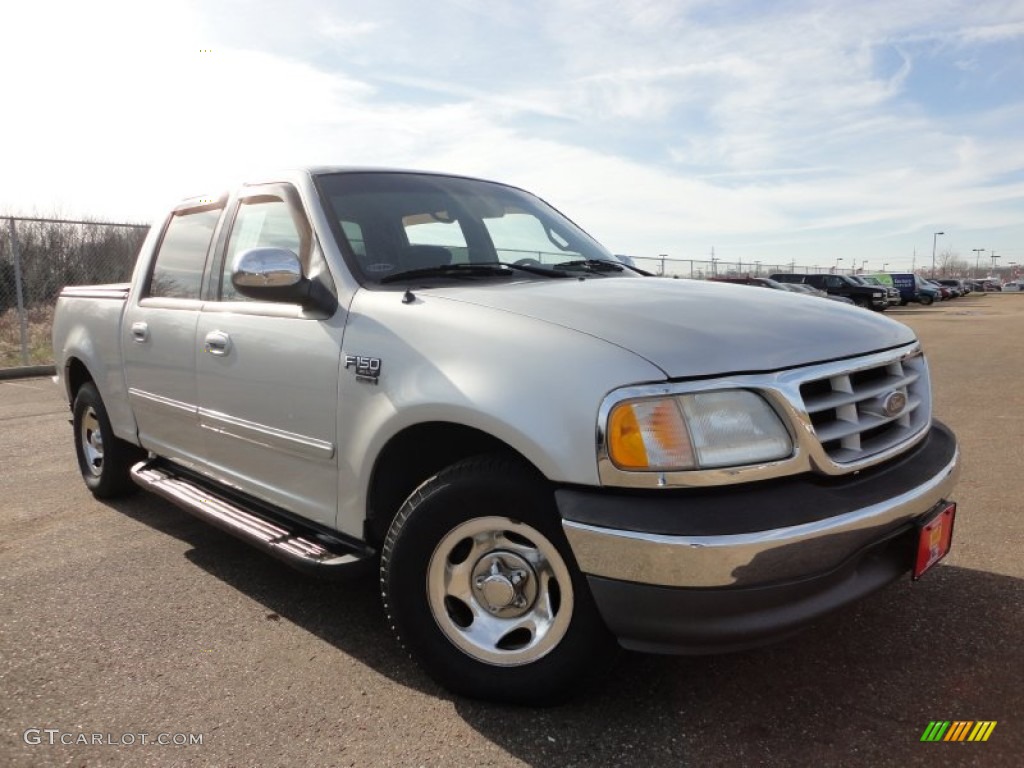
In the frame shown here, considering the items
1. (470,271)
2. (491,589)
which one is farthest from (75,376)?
(491,589)

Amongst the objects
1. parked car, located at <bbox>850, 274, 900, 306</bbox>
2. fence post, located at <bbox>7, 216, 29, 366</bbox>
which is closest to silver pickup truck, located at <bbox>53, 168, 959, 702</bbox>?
fence post, located at <bbox>7, 216, 29, 366</bbox>

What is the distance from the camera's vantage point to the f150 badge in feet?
8.20

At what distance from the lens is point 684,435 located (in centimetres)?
197

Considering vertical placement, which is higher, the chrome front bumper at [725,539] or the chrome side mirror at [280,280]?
the chrome side mirror at [280,280]

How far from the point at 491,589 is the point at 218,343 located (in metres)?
1.68

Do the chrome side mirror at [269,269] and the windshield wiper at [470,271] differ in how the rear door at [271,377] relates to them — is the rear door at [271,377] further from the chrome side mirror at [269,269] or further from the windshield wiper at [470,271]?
the windshield wiper at [470,271]

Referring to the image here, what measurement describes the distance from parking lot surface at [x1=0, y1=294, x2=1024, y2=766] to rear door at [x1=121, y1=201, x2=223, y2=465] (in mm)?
A: 622

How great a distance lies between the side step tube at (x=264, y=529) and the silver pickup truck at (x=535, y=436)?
0.01m

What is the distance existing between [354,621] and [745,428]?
183cm

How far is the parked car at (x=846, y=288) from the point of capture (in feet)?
112

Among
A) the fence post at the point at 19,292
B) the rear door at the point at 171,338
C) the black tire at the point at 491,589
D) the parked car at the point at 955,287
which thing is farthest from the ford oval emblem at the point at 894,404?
the parked car at the point at 955,287

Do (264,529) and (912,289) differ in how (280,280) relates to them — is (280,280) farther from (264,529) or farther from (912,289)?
(912,289)

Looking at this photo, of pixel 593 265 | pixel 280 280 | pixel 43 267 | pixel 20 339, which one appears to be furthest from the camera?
pixel 43 267

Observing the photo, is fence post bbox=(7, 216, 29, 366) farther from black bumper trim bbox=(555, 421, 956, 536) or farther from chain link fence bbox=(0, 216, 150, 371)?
black bumper trim bbox=(555, 421, 956, 536)
